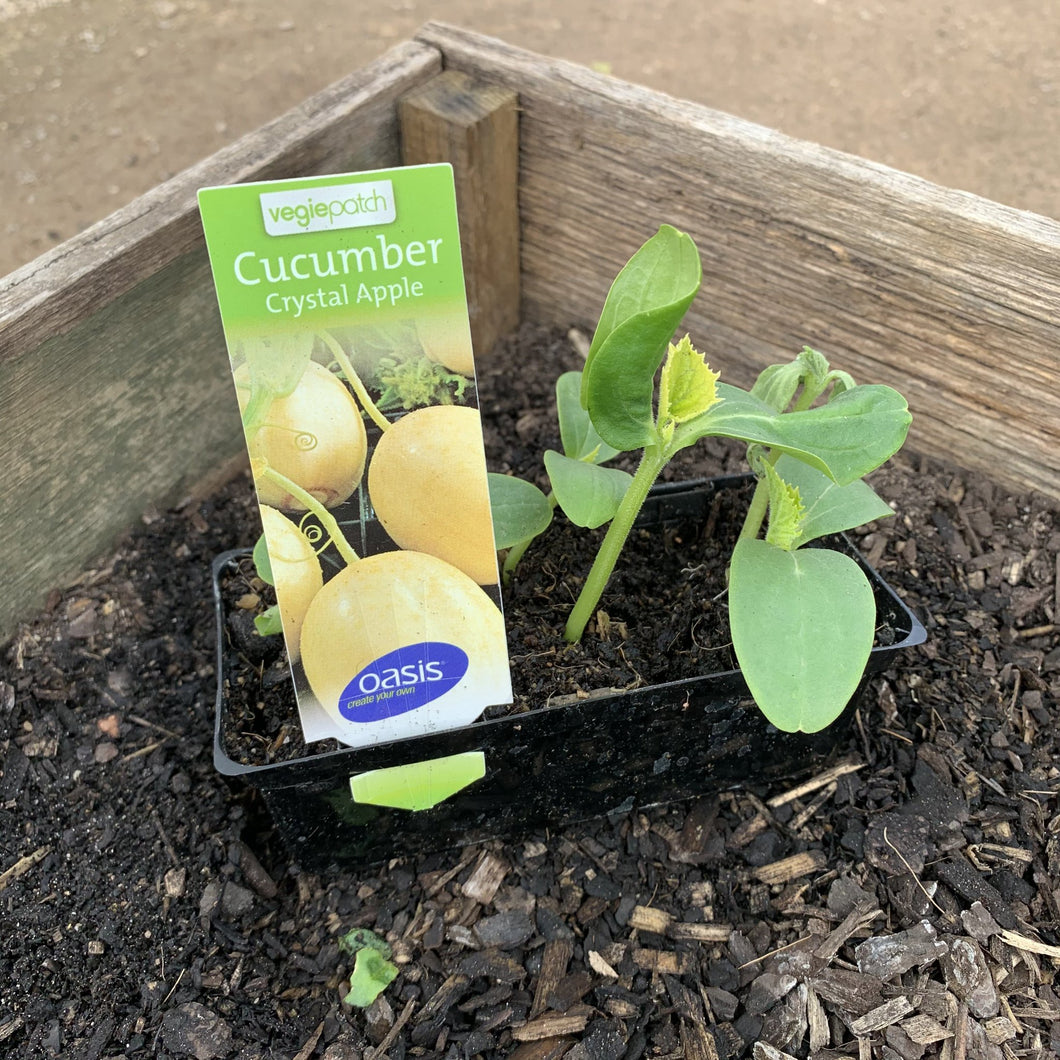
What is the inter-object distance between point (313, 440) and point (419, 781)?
15.2 inches

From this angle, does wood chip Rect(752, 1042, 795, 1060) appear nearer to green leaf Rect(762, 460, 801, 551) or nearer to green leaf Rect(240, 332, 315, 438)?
green leaf Rect(762, 460, 801, 551)

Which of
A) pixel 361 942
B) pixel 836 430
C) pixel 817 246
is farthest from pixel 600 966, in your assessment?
pixel 817 246

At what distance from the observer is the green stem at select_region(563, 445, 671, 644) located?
3.03ft

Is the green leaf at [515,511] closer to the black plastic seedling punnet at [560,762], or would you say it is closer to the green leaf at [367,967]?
the black plastic seedling punnet at [560,762]

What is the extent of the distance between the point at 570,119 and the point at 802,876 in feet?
3.53

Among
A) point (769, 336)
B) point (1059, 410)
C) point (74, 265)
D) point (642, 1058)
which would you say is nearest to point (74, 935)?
point (642, 1058)

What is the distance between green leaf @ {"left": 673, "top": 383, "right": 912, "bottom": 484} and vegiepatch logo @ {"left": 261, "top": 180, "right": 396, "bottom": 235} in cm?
34

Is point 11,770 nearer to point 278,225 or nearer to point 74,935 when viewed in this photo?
point 74,935

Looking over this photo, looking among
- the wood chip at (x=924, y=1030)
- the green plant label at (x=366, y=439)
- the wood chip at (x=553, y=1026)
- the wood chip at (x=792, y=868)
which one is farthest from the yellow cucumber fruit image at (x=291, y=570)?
the wood chip at (x=924, y=1030)

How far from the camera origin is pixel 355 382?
2.70 ft

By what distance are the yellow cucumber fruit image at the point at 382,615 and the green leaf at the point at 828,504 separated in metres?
0.35

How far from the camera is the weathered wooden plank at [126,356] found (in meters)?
1.12

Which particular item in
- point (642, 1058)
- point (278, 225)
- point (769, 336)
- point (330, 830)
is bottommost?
point (642, 1058)

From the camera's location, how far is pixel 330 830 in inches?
40.8
